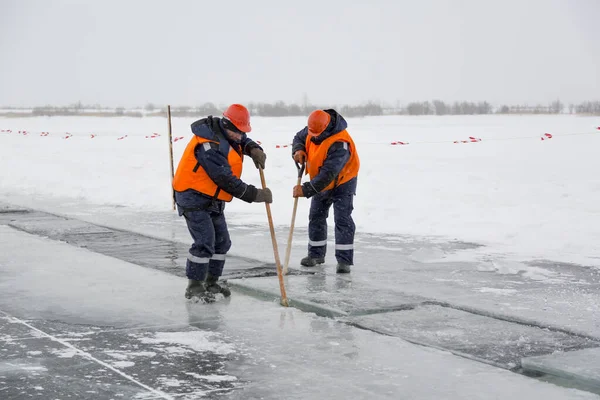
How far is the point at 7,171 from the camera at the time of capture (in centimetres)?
→ 2445

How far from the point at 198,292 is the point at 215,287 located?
23cm

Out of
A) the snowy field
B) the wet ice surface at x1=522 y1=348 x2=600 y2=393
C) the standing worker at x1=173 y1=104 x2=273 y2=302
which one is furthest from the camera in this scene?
the snowy field

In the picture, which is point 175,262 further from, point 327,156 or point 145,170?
point 145,170

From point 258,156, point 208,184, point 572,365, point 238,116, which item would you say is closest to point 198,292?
point 208,184

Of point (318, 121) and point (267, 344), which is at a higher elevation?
point (318, 121)

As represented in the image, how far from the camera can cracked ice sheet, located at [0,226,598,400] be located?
5.31m

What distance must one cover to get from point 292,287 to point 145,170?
637 inches

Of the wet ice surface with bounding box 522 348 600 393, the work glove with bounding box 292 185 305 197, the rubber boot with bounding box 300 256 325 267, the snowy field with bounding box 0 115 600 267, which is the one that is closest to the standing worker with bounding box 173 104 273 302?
the work glove with bounding box 292 185 305 197

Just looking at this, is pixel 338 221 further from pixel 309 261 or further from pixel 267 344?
pixel 267 344

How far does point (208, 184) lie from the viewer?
7906 mm

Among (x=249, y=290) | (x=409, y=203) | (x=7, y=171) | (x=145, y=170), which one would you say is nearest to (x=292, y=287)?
(x=249, y=290)

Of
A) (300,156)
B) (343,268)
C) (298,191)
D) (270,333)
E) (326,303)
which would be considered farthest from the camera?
(300,156)

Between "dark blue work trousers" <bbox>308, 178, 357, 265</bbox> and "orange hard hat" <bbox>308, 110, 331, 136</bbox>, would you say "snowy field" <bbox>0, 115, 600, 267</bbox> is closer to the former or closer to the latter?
"dark blue work trousers" <bbox>308, 178, 357, 265</bbox>

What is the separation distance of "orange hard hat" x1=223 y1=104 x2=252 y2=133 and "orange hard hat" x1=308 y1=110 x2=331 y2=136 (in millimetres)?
1306
